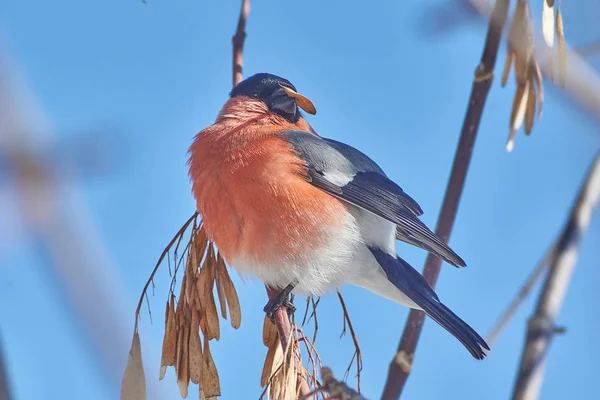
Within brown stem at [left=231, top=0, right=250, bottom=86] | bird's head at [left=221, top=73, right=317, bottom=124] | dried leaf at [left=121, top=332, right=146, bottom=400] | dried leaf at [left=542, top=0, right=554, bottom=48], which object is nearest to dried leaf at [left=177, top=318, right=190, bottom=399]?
dried leaf at [left=121, top=332, right=146, bottom=400]

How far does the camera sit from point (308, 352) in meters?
2.09

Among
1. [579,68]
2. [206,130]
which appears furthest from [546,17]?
[206,130]

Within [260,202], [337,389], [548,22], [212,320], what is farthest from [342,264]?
[337,389]

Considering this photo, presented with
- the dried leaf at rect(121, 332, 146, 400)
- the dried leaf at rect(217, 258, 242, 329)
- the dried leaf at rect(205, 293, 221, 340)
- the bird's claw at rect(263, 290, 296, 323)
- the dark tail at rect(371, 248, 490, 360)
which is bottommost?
the dried leaf at rect(121, 332, 146, 400)

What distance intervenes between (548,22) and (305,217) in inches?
46.2

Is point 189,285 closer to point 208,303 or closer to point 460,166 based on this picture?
point 208,303

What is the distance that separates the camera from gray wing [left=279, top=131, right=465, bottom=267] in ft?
9.33

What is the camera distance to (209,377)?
2074mm

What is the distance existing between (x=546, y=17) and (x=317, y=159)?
1255 mm

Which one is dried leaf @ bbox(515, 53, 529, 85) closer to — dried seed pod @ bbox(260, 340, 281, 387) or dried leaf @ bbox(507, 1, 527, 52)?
dried leaf @ bbox(507, 1, 527, 52)

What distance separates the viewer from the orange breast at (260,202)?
265 cm

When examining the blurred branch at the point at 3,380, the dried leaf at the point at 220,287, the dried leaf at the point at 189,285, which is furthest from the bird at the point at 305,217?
the blurred branch at the point at 3,380

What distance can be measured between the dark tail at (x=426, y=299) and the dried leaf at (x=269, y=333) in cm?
53

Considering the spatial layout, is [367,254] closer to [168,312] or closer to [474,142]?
[168,312]
